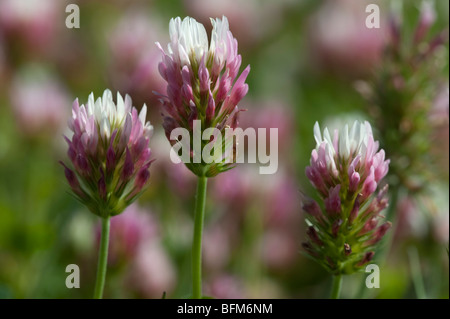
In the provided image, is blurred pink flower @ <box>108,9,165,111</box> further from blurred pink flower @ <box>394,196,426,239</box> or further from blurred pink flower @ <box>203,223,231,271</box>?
blurred pink flower @ <box>394,196,426,239</box>

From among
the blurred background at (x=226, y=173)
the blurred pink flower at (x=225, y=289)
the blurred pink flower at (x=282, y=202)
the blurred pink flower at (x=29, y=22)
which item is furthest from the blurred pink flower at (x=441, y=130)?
the blurred pink flower at (x=29, y=22)

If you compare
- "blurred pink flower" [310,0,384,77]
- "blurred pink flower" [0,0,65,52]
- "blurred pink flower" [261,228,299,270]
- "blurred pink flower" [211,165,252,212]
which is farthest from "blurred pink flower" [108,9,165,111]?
"blurred pink flower" [310,0,384,77]

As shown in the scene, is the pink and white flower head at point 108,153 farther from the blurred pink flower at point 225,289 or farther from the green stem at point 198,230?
the blurred pink flower at point 225,289

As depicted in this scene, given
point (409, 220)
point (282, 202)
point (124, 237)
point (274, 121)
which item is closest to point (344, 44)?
point (274, 121)

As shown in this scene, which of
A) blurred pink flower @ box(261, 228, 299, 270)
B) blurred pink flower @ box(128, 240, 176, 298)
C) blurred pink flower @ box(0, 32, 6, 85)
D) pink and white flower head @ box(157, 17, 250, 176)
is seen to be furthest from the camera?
blurred pink flower @ box(0, 32, 6, 85)

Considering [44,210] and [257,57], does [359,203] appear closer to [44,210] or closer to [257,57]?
[44,210]
